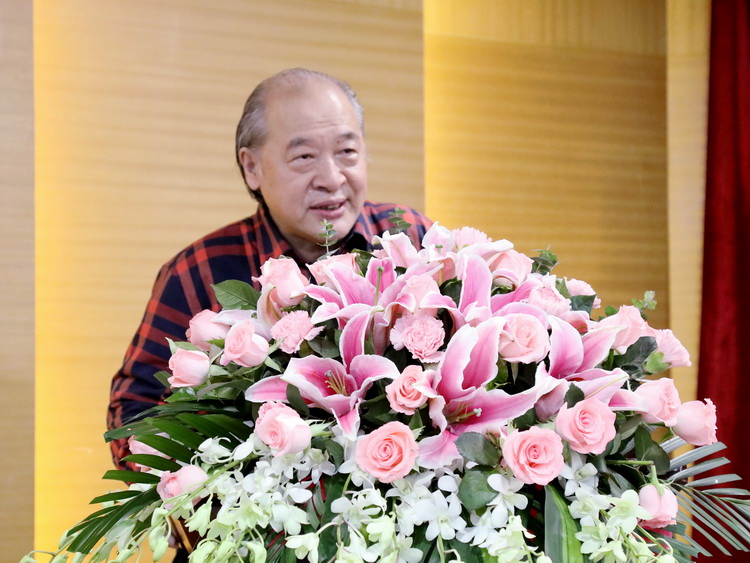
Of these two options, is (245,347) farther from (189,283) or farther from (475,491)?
(189,283)

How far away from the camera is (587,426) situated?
31.7 inches

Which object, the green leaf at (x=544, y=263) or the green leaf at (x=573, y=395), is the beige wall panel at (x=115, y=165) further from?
the green leaf at (x=573, y=395)

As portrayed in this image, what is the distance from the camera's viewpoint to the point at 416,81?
10.5 feet

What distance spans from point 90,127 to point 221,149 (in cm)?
42

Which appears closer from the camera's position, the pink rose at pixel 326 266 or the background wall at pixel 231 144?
the pink rose at pixel 326 266

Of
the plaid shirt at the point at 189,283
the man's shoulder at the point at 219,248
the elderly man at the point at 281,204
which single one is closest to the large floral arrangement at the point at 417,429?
the plaid shirt at the point at 189,283

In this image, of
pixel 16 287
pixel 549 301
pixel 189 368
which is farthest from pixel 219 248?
pixel 549 301

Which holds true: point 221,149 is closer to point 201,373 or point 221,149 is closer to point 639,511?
point 201,373

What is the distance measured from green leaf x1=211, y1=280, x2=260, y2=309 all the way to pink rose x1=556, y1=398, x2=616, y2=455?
1.24 ft

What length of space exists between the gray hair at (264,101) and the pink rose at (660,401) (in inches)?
46.1

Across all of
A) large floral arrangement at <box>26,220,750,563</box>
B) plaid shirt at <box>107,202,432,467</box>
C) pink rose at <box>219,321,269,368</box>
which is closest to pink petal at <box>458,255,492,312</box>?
large floral arrangement at <box>26,220,750,563</box>

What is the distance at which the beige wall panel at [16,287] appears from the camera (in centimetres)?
259

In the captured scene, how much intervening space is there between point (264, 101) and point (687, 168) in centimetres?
221

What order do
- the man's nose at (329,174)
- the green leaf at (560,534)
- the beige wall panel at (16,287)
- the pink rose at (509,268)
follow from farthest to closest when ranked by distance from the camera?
the beige wall panel at (16,287) < the man's nose at (329,174) < the pink rose at (509,268) < the green leaf at (560,534)
